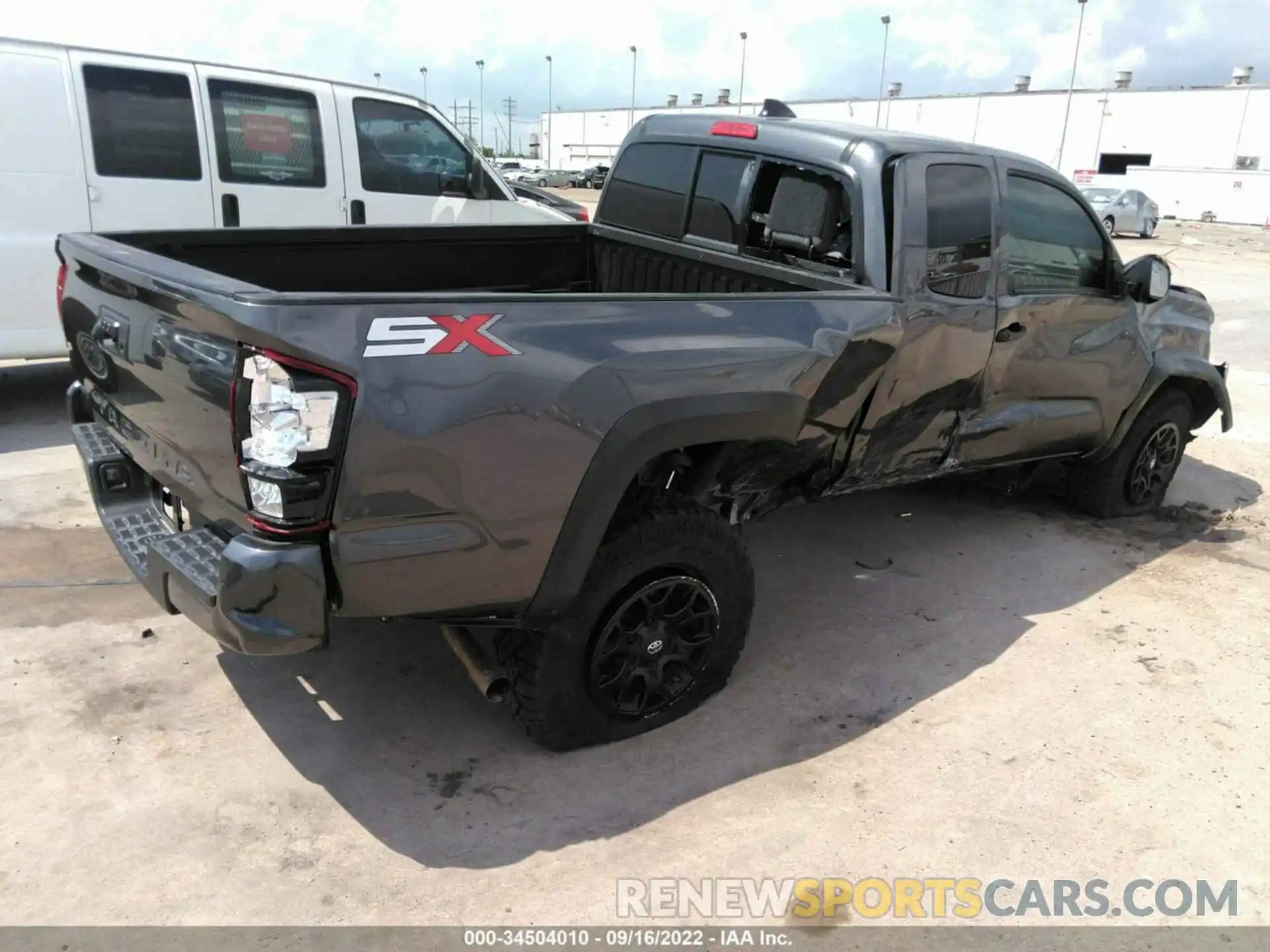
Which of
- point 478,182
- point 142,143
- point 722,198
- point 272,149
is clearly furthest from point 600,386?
point 478,182

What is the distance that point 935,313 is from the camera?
3.81 metres

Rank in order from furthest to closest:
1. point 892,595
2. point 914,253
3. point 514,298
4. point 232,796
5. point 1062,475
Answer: point 1062,475, point 892,595, point 914,253, point 232,796, point 514,298

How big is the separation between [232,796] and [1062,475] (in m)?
4.82

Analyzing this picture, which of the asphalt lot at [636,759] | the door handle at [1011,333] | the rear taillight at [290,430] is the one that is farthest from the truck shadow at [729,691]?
the door handle at [1011,333]

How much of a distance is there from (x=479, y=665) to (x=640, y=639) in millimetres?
526

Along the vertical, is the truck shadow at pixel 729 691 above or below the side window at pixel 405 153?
below

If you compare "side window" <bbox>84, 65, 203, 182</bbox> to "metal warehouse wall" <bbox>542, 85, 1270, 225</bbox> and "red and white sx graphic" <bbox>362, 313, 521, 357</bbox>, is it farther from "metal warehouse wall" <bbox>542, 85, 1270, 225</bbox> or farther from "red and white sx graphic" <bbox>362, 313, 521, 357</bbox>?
"metal warehouse wall" <bbox>542, 85, 1270, 225</bbox>

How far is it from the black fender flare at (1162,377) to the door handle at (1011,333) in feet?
4.10

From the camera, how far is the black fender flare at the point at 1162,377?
204 inches

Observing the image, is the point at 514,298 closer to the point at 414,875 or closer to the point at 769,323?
the point at 769,323

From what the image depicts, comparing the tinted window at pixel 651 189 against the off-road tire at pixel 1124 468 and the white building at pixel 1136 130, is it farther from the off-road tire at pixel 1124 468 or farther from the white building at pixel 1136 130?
the white building at pixel 1136 130

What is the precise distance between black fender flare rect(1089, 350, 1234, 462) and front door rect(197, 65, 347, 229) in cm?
529

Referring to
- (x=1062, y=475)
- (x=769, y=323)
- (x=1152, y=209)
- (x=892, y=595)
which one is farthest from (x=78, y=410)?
(x=1152, y=209)

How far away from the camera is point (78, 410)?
3.62 meters
